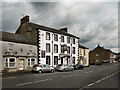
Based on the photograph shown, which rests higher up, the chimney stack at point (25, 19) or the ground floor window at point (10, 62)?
the chimney stack at point (25, 19)

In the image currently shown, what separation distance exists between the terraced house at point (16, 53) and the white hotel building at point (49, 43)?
→ 1972 mm

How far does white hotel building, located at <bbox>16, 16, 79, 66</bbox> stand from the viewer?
26516mm

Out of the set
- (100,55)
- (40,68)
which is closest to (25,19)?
(40,68)

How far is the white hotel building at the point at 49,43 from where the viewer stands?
26.5 metres

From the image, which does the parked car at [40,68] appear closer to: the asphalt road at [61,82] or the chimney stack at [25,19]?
the asphalt road at [61,82]

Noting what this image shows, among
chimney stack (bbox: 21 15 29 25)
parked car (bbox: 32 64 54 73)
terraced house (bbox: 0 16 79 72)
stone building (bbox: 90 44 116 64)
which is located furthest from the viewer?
stone building (bbox: 90 44 116 64)

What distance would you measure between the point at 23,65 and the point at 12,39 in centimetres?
539

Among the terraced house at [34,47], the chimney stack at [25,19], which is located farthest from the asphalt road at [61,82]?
the chimney stack at [25,19]

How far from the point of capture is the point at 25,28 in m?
28.8

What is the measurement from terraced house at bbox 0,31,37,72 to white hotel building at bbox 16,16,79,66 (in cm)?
197

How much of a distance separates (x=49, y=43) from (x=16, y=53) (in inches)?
342

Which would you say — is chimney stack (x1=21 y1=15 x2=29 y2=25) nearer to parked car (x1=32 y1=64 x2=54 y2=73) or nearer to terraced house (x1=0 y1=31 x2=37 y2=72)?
terraced house (x1=0 y1=31 x2=37 y2=72)

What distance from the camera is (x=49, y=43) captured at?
28250mm

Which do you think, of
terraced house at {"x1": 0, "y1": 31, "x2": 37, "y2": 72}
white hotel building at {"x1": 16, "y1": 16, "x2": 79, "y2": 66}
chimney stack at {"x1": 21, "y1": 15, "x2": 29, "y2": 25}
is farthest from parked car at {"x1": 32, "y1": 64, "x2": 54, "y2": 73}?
chimney stack at {"x1": 21, "y1": 15, "x2": 29, "y2": 25}
